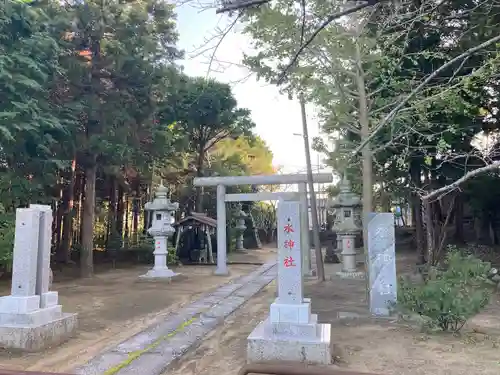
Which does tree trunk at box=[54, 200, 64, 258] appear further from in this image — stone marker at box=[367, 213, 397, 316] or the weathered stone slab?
stone marker at box=[367, 213, 397, 316]

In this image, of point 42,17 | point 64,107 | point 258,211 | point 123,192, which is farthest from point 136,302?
point 258,211

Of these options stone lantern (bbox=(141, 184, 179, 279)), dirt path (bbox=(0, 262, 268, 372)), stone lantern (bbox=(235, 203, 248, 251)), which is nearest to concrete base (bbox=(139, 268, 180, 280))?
stone lantern (bbox=(141, 184, 179, 279))

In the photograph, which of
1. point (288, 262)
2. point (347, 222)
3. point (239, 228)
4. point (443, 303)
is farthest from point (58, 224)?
point (443, 303)

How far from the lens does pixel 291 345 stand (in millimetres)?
4750

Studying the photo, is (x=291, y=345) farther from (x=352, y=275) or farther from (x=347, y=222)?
(x=347, y=222)

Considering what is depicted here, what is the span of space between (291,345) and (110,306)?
502 centimetres

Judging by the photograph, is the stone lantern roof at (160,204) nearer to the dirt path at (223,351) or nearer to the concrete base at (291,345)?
the dirt path at (223,351)

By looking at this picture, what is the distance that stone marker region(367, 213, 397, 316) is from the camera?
23.4 feet

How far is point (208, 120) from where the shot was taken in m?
19.9

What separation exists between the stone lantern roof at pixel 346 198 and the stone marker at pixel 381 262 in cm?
616

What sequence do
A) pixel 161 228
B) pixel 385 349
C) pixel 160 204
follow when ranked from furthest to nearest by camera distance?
1. pixel 160 204
2. pixel 161 228
3. pixel 385 349

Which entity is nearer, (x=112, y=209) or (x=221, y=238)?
(x=221, y=238)

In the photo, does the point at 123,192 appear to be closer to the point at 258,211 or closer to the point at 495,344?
the point at 258,211

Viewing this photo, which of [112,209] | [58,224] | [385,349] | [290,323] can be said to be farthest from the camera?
[112,209]
